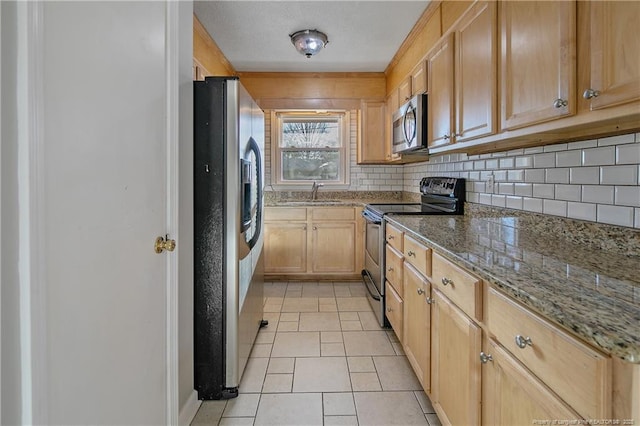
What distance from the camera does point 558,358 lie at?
75cm

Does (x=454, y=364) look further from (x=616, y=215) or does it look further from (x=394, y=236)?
(x=394, y=236)

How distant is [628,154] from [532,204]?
1.83 feet

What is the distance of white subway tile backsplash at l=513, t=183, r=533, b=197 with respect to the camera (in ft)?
5.93

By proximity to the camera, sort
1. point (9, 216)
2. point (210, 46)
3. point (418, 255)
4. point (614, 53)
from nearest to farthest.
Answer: point (9, 216)
point (614, 53)
point (418, 255)
point (210, 46)

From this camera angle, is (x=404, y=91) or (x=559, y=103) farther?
(x=404, y=91)

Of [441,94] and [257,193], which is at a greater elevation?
[441,94]

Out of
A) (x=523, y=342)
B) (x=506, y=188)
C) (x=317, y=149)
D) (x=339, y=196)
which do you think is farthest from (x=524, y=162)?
(x=317, y=149)

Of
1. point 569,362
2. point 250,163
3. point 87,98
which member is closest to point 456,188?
point 250,163

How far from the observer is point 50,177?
2.53 ft

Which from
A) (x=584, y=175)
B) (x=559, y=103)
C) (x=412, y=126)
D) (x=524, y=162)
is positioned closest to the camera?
(x=559, y=103)

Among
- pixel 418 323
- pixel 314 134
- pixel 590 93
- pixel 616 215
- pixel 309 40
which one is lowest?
pixel 418 323

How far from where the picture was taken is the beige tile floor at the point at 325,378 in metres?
1.68

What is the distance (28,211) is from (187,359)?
47.7 inches

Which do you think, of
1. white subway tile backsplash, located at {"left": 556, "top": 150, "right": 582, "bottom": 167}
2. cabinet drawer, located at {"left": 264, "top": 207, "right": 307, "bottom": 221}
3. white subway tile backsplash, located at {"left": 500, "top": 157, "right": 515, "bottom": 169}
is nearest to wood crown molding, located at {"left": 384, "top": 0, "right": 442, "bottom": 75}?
white subway tile backsplash, located at {"left": 500, "top": 157, "right": 515, "bottom": 169}
